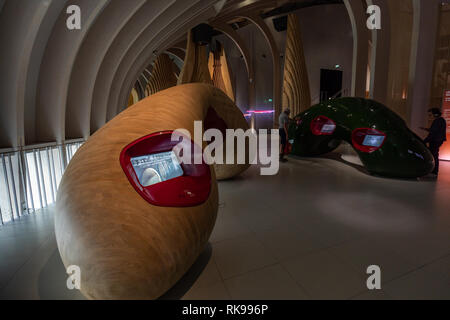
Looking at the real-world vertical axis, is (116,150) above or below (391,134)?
above

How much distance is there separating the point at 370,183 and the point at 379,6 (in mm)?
6922

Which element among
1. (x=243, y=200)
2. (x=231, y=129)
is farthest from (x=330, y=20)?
(x=243, y=200)

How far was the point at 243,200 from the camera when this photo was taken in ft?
14.5

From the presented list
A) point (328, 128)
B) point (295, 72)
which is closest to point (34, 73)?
point (328, 128)

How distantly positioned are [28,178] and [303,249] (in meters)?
4.44

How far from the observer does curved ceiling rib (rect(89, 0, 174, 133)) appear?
7.32 meters

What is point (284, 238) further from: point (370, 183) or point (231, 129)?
point (370, 183)

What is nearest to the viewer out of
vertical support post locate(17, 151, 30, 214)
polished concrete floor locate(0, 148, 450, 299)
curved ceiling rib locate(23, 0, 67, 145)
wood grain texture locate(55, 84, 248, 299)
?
wood grain texture locate(55, 84, 248, 299)

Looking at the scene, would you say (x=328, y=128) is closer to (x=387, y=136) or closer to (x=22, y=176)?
(x=387, y=136)

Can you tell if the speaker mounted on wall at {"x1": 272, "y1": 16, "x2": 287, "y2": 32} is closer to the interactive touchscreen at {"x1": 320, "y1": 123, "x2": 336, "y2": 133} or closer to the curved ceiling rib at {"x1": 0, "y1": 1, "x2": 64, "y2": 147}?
the interactive touchscreen at {"x1": 320, "y1": 123, "x2": 336, "y2": 133}

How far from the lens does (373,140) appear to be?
571 centimetres

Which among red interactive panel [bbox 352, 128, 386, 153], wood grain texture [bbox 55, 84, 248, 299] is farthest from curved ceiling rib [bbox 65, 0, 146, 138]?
red interactive panel [bbox 352, 128, 386, 153]

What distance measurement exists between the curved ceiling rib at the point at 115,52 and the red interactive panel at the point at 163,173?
6.24m

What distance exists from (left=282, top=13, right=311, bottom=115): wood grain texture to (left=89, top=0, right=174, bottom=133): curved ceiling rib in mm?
6207
